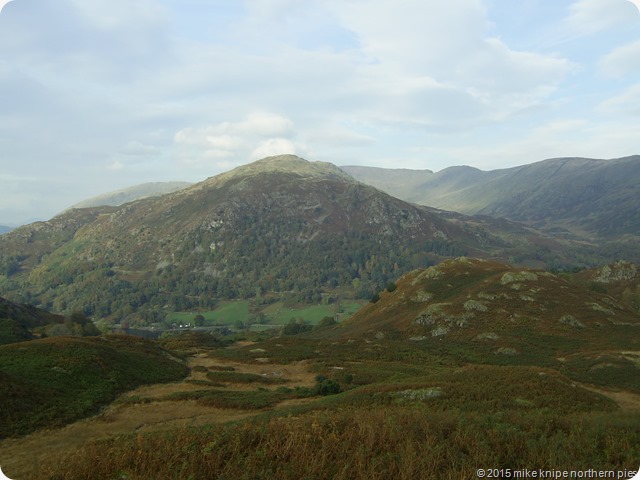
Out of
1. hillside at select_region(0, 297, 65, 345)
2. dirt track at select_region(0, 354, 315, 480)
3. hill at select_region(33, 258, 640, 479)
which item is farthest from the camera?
hillside at select_region(0, 297, 65, 345)

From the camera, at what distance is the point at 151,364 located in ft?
179

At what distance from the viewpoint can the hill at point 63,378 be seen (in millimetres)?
31197

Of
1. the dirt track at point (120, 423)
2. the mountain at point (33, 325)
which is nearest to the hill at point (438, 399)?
the dirt track at point (120, 423)

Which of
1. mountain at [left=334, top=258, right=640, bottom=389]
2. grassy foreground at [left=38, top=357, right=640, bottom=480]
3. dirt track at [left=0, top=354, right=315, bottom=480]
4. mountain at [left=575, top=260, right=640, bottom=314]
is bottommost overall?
mountain at [left=575, top=260, right=640, bottom=314]

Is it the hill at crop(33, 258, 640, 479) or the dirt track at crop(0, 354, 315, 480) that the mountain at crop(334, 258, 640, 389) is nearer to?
the hill at crop(33, 258, 640, 479)

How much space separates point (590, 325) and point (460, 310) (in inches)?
Result: 879

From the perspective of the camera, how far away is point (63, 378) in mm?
40000

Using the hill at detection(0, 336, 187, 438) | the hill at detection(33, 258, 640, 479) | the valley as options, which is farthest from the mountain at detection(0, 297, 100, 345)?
the hill at detection(33, 258, 640, 479)

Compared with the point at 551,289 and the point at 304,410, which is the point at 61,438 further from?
the point at 551,289

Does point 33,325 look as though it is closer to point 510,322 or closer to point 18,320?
point 18,320

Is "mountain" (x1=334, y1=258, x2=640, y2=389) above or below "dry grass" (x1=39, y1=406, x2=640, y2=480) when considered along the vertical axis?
below

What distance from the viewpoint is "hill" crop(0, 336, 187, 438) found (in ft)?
102

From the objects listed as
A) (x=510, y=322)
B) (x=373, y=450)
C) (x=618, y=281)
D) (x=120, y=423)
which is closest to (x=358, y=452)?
(x=373, y=450)

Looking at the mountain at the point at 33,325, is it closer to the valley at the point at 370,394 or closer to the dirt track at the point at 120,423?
the valley at the point at 370,394
